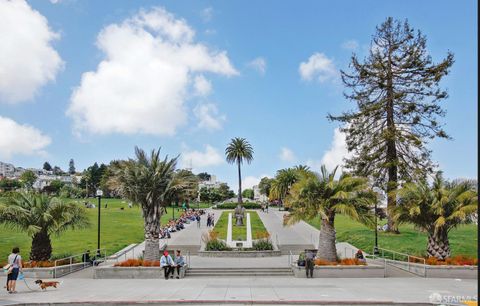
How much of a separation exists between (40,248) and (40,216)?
175 cm

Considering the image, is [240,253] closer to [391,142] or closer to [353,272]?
[353,272]

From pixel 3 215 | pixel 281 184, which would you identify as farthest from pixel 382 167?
pixel 281 184

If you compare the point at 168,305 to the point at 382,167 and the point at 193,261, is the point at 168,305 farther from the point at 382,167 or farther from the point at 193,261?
the point at 382,167

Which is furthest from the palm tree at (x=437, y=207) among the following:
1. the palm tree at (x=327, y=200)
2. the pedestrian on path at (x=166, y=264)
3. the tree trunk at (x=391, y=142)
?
the tree trunk at (x=391, y=142)

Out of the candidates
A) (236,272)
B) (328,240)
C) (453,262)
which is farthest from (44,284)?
(453,262)

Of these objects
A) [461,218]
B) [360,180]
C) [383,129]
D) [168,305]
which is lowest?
[168,305]

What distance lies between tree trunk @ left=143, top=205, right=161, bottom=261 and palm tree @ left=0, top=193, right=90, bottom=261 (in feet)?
11.1

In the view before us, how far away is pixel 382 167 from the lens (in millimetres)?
38156

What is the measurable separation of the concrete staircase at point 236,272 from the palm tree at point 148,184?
2.16 m

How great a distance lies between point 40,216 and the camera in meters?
22.8

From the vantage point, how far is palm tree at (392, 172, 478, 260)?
22547 millimetres

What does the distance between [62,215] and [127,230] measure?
2503cm

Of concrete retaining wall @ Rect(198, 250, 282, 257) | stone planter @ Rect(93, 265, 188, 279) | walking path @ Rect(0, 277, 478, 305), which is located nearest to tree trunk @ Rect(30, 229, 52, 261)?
walking path @ Rect(0, 277, 478, 305)

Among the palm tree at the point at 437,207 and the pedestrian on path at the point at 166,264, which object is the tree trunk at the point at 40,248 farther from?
the palm tree at the point at 437,207
